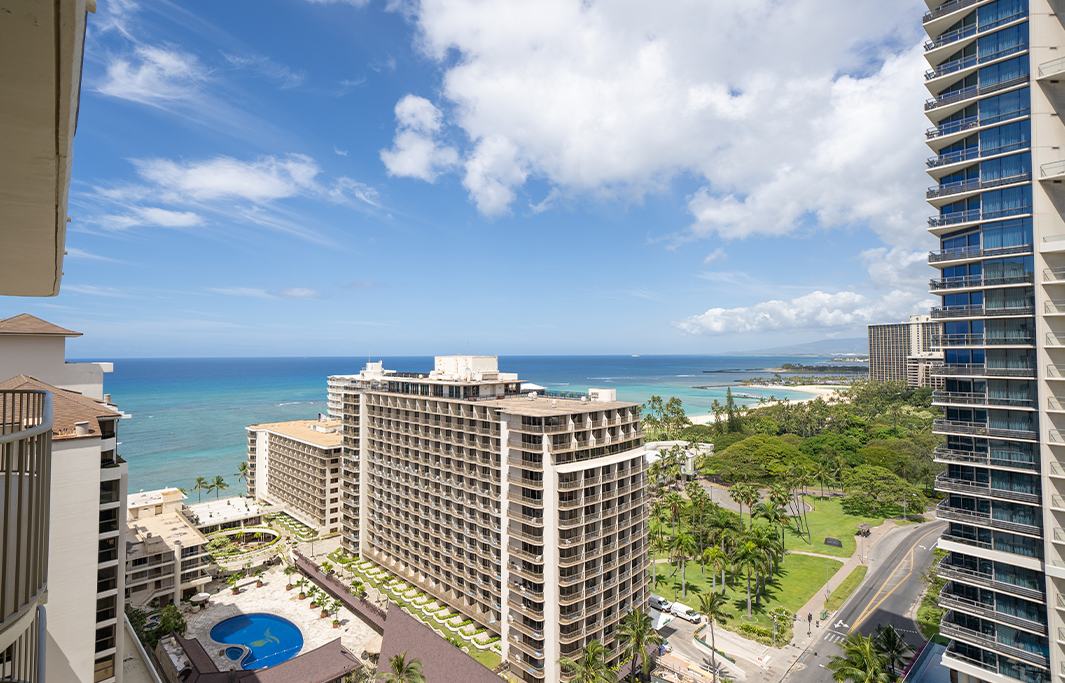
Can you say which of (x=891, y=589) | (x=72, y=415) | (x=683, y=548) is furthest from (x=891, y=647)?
(x=72, y=415)

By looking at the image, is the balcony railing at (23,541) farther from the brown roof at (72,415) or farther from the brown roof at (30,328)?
the brown roof at (30,328)

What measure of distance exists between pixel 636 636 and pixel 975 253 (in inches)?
1408

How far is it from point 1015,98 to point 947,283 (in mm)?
11152

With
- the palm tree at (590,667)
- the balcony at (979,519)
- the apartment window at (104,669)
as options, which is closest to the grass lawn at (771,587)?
the palm tree at (590,667)

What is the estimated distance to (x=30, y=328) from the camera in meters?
35.8

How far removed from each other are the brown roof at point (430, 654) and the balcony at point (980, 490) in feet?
108

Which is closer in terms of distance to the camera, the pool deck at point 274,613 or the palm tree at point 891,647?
the palm tree at point 891,647

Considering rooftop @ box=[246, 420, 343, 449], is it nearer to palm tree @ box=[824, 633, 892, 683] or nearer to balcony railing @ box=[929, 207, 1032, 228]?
palm tree @ box=[824, 633, 892, 683]

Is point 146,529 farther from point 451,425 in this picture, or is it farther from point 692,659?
point 692,659

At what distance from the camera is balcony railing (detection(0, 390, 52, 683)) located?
5.61 meters

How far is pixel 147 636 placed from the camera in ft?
148

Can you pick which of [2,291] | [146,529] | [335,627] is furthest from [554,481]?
[146,529]

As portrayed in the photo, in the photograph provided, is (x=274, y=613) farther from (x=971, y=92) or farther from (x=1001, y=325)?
(x=971, y=92)

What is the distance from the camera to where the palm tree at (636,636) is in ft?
129
